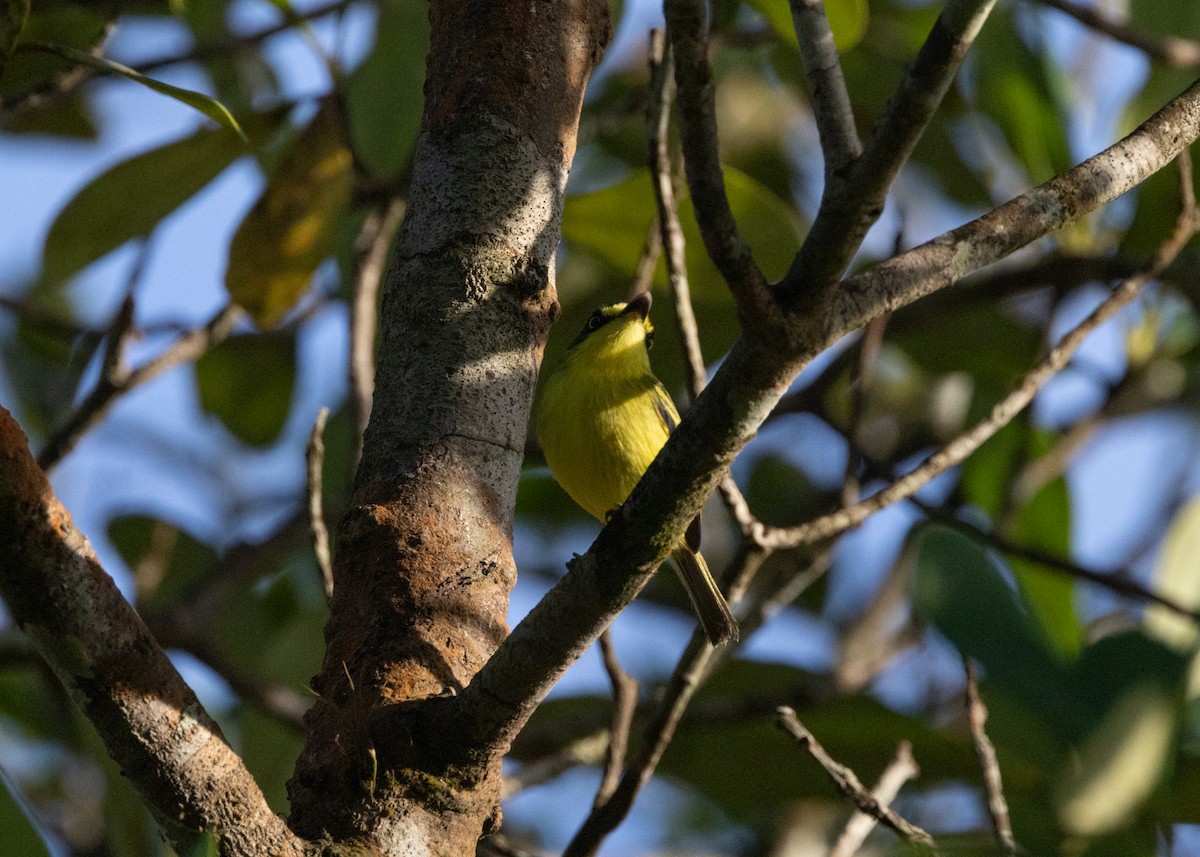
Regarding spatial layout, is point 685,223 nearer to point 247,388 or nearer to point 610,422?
point 610,422

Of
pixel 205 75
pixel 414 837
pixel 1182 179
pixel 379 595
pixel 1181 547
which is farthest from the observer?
pixel 205 75

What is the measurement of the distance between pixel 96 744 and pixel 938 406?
11.3ft

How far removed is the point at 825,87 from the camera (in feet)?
5.22

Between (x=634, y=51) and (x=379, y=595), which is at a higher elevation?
(x=634, y=51)

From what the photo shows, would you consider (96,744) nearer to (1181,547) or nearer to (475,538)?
(475,538)

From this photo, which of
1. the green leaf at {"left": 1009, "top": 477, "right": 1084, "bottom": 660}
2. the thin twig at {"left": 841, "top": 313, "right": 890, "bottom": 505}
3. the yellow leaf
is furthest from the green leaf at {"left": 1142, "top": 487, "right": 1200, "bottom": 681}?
the yellow leaf

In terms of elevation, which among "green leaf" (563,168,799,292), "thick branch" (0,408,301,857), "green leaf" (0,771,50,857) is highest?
"green leaf" (563,168,799,292)

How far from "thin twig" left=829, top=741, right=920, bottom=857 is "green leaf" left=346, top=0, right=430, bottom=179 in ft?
6.62

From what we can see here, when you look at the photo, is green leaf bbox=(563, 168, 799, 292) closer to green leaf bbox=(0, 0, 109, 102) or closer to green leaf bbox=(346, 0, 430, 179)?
green leaf bbox=(346, 0, 430, 179)

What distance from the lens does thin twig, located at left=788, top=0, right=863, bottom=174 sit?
4.76 feet

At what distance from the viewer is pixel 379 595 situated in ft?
5.38

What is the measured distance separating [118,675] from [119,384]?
84.2 inches

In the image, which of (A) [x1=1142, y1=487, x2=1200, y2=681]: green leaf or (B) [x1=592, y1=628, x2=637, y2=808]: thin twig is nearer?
(B) [x1=592, y1=628, x2=637, y2=808]: thin twig

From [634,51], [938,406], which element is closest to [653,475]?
[938,406]
